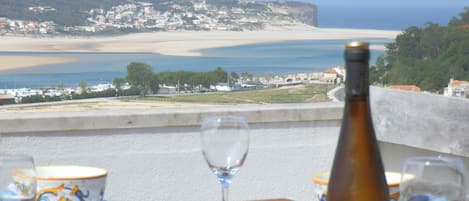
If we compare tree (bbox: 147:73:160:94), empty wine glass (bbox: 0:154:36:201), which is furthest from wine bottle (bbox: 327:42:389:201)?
tree (bbox: 147:73:160:94)

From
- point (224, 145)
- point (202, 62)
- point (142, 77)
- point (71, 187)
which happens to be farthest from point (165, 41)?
point (224, 145)

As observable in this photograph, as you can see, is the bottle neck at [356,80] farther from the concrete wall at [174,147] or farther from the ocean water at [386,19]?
the ocean water at [386,19]

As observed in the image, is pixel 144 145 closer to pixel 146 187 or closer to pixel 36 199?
pixel 146 187

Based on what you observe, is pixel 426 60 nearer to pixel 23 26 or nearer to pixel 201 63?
pixel 201 63

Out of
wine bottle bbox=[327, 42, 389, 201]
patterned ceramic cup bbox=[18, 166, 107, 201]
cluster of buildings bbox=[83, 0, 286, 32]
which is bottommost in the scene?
patterned ceramic cup bbox=[18, 166, 107, 201]

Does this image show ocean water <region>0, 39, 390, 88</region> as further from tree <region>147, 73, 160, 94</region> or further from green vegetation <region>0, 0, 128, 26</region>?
tree <region>147, 73, 160, 94</region>

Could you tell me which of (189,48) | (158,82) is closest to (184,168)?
(158,82)
